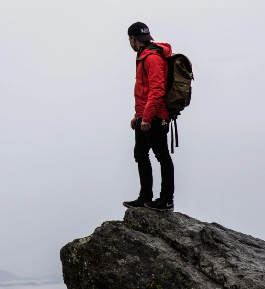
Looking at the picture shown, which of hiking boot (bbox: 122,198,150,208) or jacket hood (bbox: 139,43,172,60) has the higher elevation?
jacket hood (bbox: 139,43,172,60)

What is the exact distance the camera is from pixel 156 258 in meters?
8.98

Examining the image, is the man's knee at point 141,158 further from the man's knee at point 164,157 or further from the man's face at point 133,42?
the man's face at point 133,42

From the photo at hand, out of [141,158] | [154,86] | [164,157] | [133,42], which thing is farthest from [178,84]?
[141,158]

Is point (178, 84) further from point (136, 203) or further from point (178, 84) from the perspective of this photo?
point (136, 203)

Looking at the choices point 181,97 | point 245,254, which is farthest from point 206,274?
A: point 181,97

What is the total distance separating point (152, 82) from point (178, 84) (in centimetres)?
57

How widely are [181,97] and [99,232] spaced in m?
3.10

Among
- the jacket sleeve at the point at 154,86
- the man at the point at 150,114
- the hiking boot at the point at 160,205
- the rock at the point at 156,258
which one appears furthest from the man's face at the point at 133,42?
the rock at the point at 156,258

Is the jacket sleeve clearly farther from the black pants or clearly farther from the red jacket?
the black pants

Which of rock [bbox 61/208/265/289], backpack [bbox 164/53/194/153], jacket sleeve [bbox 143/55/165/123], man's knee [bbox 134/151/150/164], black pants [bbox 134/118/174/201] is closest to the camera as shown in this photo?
rock [bbox 61/208/265/289]

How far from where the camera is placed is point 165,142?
10406mm

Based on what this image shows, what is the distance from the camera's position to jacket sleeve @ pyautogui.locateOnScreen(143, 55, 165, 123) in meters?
9.80

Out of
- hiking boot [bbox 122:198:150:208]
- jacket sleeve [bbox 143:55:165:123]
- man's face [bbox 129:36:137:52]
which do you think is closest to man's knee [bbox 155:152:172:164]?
jacket sleeve [bbox 143:55:165:123]

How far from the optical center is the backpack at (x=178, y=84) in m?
10.0
